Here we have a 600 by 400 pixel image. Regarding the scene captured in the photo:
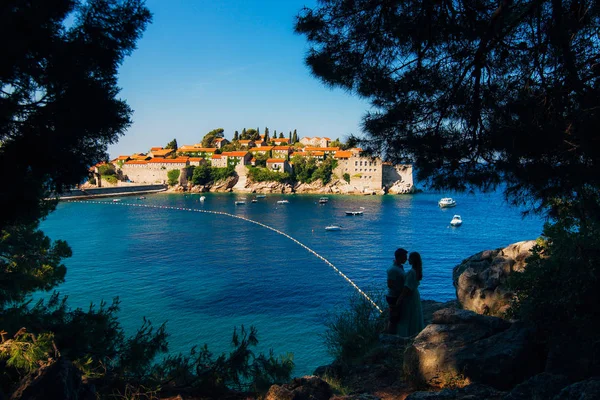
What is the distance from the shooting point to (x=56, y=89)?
9.79ft

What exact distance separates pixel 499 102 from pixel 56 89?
341 centimetres

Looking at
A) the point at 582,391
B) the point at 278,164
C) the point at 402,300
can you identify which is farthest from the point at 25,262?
the point at 278,164

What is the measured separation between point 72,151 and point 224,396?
2.33m

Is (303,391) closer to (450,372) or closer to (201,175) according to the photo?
(450,372)

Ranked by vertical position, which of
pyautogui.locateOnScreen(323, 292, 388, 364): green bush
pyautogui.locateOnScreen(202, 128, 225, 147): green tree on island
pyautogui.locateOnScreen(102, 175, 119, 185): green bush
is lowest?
pyautogui.locateOnScreen(323, 292, 388, 364): green bush

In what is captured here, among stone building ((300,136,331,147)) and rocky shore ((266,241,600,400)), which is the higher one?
stone building ((300,136,331,147))

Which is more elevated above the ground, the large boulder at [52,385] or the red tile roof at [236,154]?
the red tile roof at [236,154]

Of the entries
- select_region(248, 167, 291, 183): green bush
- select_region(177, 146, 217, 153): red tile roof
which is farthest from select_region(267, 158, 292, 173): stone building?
select_region(177, 146, 217, 153): red tile roof

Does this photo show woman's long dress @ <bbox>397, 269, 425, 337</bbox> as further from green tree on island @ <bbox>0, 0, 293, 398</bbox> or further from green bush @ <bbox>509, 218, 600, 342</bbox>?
green tree on island @ <bbox>0, 0, 293, 398</bbox>

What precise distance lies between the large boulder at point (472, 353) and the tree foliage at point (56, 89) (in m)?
3.18

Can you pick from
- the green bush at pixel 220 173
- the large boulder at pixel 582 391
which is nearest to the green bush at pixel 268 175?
the green bush at pixel 220 173

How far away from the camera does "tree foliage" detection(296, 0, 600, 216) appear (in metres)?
2.99

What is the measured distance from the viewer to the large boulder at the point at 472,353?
9.95 feet

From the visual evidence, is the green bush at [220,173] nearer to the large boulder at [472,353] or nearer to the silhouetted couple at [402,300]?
the silhouetted couple at [402,300]
